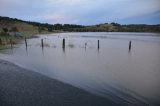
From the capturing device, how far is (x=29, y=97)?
893cm

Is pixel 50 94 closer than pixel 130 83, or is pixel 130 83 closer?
pixel 50 94

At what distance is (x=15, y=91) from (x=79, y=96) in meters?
3.52

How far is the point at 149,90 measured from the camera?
11984 millimetres

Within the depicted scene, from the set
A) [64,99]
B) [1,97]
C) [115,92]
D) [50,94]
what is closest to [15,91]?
[1,97]

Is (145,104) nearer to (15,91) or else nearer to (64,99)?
(64,99)

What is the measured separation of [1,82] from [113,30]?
7433 inches

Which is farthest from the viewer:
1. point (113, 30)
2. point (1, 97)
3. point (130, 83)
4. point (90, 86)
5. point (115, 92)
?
point (113, 30)

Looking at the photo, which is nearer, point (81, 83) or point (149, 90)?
point (149, 90)

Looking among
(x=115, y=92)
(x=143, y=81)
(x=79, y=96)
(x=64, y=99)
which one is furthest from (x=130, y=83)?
(x=64, y=99)

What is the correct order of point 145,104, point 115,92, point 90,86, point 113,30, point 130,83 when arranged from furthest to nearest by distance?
point 113,30, point 130,83, point 90,86, point 115,92, point 145,104

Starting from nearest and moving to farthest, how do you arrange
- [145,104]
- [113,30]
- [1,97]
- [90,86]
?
[1,97], [145,104], [90,86], [113,30]

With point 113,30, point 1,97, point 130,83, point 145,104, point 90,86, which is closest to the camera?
point 1,97

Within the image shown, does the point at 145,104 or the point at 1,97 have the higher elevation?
the point at 1,97

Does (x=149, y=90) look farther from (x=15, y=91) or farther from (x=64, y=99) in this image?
(x=15, y=91)
